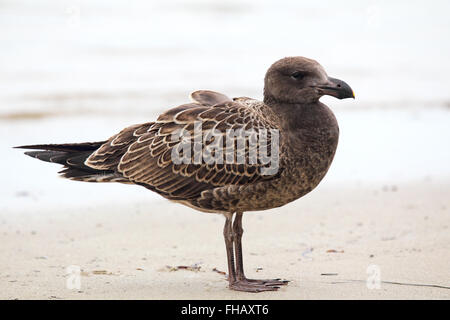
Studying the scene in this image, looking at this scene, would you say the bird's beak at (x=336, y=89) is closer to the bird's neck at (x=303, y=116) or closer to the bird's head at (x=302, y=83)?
the bird's head at (x=302, y=83)

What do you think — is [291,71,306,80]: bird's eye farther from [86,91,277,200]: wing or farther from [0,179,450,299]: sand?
[0,179,450,299]: sand

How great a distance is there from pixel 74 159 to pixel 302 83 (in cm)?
187

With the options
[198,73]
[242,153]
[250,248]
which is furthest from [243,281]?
[198,73]

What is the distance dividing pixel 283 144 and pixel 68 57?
13028 mm

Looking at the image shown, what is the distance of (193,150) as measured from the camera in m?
4.79

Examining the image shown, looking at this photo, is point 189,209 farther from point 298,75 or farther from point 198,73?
point 198,73

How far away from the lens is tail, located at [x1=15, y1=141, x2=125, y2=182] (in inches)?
201

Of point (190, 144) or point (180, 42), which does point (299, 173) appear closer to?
point (190, 144)

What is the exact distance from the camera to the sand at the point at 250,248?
4762 millimetres

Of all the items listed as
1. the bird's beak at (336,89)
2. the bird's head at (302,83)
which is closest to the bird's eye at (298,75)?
the bird's head at (302,83)

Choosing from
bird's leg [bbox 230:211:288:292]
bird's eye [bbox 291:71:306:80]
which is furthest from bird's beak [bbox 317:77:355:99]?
→ bird's leg [bbox 230:211:288:292]

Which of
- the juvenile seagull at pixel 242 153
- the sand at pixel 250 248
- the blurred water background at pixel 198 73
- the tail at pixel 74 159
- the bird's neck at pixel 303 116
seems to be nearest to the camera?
the juvenile seagull at pixel 242 153

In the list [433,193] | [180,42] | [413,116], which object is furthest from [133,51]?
[433,193]

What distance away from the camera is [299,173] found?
450 centimetres
